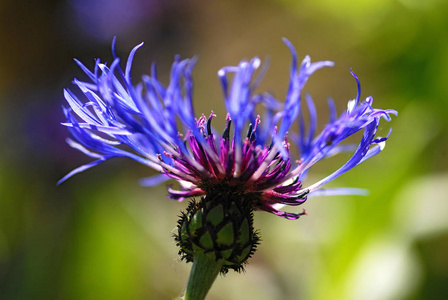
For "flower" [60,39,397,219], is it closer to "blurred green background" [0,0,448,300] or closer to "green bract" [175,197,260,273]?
"green bract" [175,197,260,273]

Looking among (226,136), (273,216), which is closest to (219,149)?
(226,136)

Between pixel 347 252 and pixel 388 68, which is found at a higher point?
pixel 388 68

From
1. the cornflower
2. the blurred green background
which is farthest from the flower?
the blurred green background

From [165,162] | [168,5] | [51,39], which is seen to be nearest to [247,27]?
[168,5]

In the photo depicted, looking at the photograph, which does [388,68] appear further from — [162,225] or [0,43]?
[0,43]

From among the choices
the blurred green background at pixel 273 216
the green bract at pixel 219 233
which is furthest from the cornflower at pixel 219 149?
the blurred green background at pixel 273 216

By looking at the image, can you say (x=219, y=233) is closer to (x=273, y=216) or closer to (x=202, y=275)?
(x=202, y=275)
